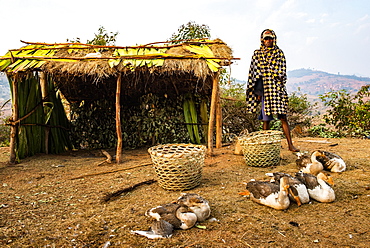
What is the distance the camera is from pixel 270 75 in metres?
4.41

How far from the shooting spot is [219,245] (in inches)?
70.8

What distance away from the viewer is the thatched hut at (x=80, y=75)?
4480 millimetres

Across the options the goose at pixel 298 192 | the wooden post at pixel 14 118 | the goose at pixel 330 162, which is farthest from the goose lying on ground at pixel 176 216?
the wooden post at pixel 14 118

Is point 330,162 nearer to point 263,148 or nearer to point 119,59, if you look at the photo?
point 263,148

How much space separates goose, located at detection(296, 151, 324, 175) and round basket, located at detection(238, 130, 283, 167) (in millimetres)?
458

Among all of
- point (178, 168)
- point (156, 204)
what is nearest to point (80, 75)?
point (178, 168)

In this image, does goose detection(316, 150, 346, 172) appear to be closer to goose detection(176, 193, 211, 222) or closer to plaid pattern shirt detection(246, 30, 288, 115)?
plaid pattern shirt detection(246, 30, 288, 115)

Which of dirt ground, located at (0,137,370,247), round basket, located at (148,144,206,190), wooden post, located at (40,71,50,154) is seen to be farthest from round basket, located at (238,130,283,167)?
wooden post, located at (40,71,50,154)

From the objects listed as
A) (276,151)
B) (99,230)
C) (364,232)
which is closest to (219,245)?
(99,230)

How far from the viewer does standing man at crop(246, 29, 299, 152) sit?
14.3ft

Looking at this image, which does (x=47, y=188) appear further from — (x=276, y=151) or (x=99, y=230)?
(x=276, y=151)

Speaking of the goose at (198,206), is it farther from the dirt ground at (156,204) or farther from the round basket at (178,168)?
the round basket at (178,168)

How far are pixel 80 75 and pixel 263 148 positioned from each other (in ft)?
11.5

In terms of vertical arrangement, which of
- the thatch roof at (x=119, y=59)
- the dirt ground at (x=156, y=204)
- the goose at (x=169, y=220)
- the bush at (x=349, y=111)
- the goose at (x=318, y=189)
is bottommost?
the dirt ground at (x=156, y=204)
